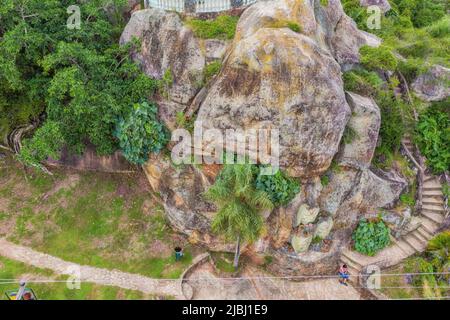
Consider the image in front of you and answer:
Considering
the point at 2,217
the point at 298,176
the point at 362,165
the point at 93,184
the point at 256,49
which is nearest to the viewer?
the point at 256,49

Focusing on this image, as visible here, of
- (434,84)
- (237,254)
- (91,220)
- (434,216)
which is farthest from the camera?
(434,84)

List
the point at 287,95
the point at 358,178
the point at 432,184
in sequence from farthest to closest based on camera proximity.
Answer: the point at 432,184 → the point at 358,178 → the point at 287,95

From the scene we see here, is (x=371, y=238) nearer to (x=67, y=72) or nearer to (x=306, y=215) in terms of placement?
(x=306, y=215)

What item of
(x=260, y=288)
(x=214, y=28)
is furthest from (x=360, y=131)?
(x=260, y=288)
